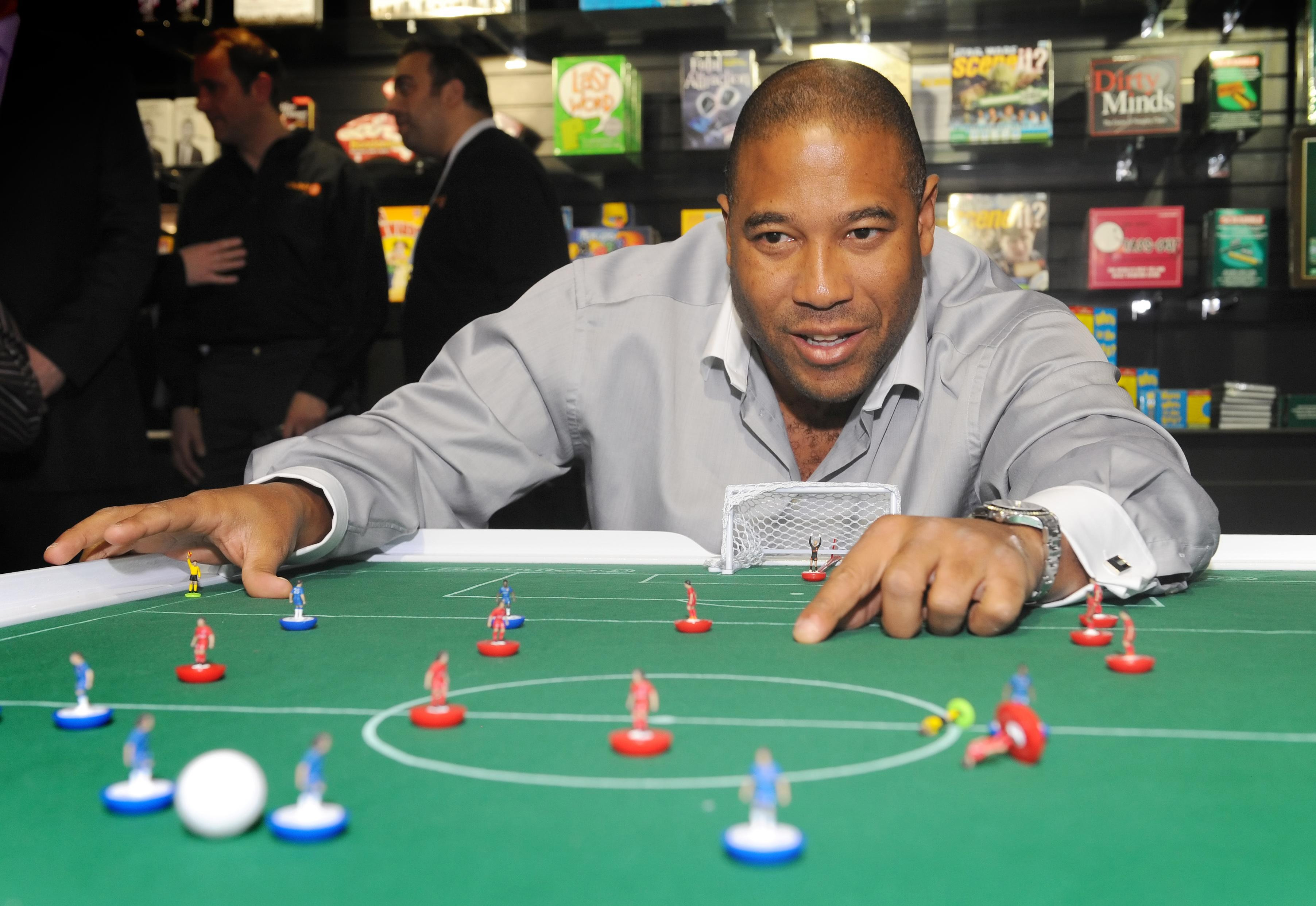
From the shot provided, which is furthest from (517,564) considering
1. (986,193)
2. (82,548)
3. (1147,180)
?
(1147,180)

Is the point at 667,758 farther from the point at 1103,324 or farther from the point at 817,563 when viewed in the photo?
the point at 1103,324

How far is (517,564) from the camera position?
1.92m

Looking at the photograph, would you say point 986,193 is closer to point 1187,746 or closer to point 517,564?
point 517,564

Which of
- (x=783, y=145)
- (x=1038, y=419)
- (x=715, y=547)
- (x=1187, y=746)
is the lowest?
(x=715, y=547)

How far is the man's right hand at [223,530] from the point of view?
5.13 ft

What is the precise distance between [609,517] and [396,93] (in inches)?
83.9

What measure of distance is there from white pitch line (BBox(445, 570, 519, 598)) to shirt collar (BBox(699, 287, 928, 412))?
1.94ft

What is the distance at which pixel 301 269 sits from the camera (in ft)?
12.8

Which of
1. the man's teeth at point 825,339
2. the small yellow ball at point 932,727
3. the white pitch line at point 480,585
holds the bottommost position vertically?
the white pitch line at point 480,585

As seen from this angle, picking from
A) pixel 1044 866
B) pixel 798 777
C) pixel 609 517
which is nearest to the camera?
pixel 1044 866

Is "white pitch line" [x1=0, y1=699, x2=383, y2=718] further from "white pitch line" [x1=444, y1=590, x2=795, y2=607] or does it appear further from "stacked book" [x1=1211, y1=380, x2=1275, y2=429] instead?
"stacked book" [x1=1211, y1=380, x2=1275, y2=429]

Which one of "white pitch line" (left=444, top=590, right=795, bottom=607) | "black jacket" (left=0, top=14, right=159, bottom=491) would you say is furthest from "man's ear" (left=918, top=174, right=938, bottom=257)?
"black jacket" (left=0, top=14, right=159, bottom=491)

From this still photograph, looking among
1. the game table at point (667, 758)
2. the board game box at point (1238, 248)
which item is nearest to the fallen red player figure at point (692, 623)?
the game table at point (667, 758)

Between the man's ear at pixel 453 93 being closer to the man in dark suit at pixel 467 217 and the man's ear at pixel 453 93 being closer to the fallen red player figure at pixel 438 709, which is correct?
the man in dark suit at pixel 467 217
